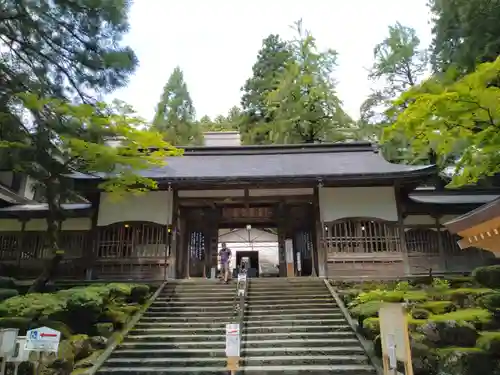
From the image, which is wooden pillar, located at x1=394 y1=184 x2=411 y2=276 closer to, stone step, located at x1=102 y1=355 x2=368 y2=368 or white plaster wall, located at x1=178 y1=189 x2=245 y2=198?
white plaster wall, located at x1=178 y1=189 x2=245 y2=198

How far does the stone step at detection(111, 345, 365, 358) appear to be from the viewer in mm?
8007

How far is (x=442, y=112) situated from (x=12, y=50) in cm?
911

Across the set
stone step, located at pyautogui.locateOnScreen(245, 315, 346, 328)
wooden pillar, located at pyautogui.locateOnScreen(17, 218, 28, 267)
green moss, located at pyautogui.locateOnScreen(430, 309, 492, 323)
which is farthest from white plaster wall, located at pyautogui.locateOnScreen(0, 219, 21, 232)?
green moss, located at pyautogui.locateOnScreen(430, 309, 492, 323)

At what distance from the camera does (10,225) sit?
14609 millimetres

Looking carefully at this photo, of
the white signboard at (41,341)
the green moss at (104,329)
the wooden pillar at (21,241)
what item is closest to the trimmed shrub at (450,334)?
the white signboard at (41,341)

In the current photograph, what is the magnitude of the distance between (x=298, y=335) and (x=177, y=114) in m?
25.1

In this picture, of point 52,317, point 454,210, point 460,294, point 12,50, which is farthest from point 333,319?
point 12,50

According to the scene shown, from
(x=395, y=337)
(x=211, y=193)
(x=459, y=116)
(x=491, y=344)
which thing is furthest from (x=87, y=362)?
(x=459, y=116)

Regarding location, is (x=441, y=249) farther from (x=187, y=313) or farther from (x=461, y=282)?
(x=187, y=313)

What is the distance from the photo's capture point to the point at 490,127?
588 cm

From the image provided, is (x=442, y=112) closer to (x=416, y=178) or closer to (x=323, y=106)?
(x=416, y=178)

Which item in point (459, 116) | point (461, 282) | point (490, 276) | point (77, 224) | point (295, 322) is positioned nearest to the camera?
point (459, 116)

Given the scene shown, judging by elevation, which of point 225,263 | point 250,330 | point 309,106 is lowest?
point 250,330

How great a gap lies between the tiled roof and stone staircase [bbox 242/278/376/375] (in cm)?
401
